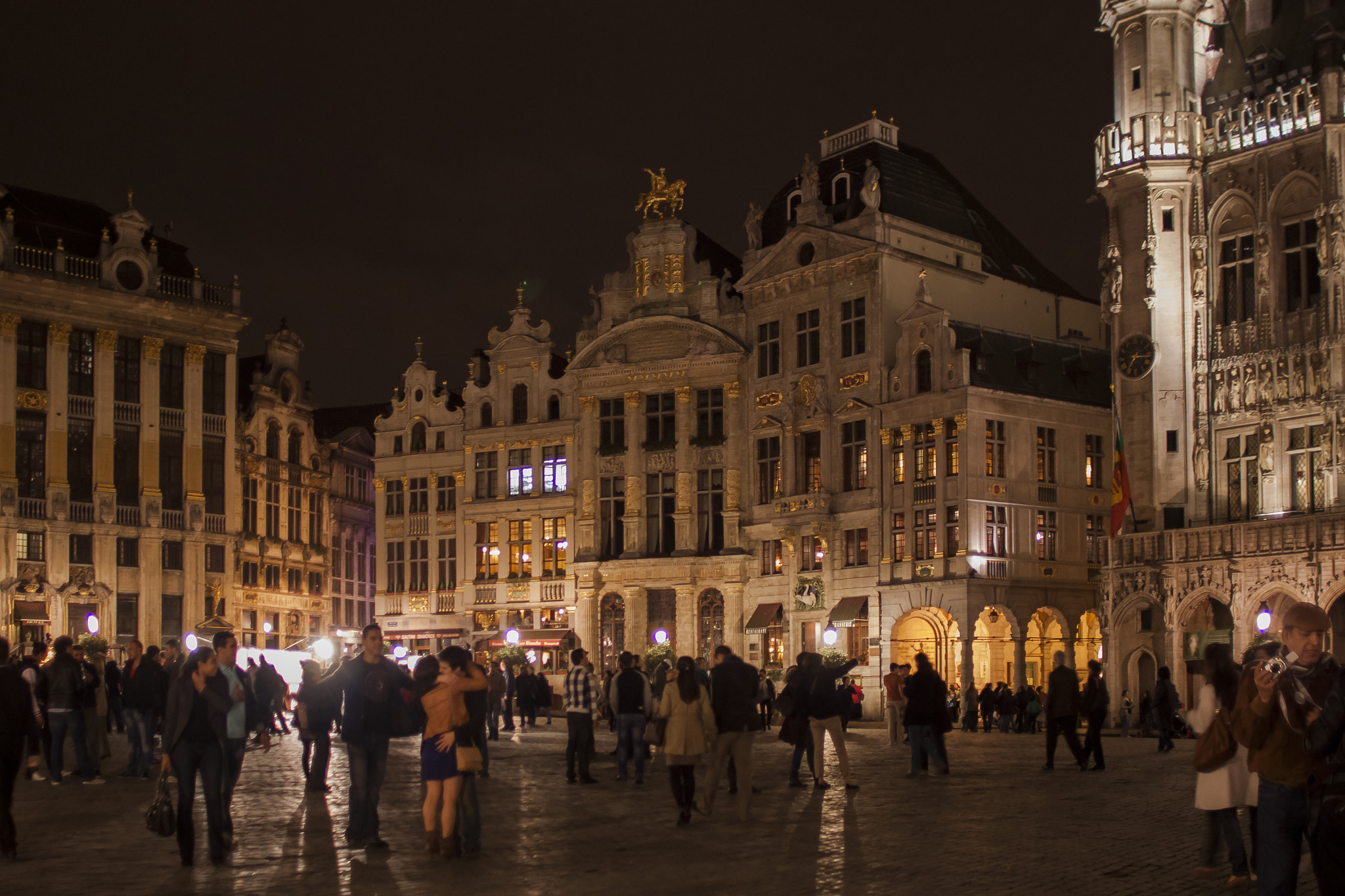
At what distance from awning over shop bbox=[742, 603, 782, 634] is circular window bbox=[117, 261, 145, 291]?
25.7 meters

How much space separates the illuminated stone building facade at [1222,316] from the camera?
3962 cm

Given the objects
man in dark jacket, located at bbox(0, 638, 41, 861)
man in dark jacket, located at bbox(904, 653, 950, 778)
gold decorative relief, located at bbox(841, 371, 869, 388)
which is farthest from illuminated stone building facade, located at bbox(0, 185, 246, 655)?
man in dark jacket, located at bbox(0, 638, 41, 861)

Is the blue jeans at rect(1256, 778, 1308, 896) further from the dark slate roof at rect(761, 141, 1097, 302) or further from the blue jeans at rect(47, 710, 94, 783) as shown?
the dark slate roof at rect(761, 141, 1097, 302)

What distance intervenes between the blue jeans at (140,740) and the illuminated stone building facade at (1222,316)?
89.6 ft

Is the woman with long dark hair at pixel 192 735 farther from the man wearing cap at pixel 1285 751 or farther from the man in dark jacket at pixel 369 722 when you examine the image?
the man wearing cap at pixel 1285 751

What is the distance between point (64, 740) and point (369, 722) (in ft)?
30.8

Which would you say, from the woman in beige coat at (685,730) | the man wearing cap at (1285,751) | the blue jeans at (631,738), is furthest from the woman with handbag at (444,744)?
the blue jeans at (631,738)

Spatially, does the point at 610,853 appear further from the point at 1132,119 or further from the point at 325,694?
the point at 1132,119

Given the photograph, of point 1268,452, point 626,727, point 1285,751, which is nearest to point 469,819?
point 1285,751

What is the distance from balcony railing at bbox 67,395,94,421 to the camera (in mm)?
56719

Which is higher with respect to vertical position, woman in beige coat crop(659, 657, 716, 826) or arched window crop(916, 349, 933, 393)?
arched window crop(916, 349, 933, 393)

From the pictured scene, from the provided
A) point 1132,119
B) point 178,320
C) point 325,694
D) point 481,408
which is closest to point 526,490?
point 481,408

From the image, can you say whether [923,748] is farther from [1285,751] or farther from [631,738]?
[1285,751]

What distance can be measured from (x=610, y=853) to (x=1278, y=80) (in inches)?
1362
